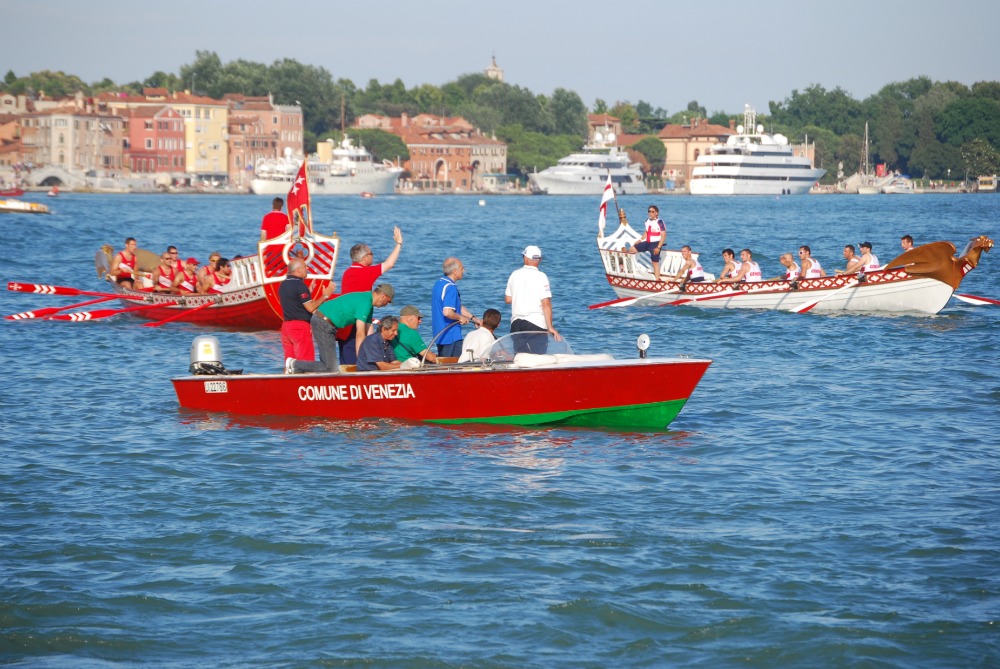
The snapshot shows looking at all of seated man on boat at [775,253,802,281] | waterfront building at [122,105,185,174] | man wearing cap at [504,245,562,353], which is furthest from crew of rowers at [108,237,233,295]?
waterfront building at [122,105,185,174]

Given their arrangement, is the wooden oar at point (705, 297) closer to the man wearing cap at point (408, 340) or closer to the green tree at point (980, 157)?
the man wearing cap at point (408, 340)

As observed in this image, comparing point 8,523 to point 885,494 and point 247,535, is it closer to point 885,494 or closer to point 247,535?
point 247,535

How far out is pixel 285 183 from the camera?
163 meters

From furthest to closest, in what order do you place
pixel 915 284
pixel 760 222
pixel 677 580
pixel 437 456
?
pixel 760 222, pixel 915 284, pixel 437 456, pixel 677 580

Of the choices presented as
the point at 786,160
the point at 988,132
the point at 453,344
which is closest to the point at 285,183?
the point at 786,160

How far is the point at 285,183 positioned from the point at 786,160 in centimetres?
6852

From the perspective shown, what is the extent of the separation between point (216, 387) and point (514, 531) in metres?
5.88

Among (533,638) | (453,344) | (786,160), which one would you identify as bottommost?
(533,638)

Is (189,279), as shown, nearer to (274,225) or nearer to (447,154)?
(274,225)

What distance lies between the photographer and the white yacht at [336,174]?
531ft

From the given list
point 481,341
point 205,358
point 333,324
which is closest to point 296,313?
point 333,324

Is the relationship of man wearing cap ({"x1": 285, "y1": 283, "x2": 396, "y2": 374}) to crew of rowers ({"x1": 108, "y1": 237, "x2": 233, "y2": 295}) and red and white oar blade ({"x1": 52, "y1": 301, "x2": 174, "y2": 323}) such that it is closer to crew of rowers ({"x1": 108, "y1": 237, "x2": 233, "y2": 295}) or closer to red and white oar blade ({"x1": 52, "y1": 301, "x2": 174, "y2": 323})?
crew of rowers ({"x1": 108, "y1": 237, "x2": 233, "y2": 295})

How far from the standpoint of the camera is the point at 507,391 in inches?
547

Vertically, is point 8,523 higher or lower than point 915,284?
lower
